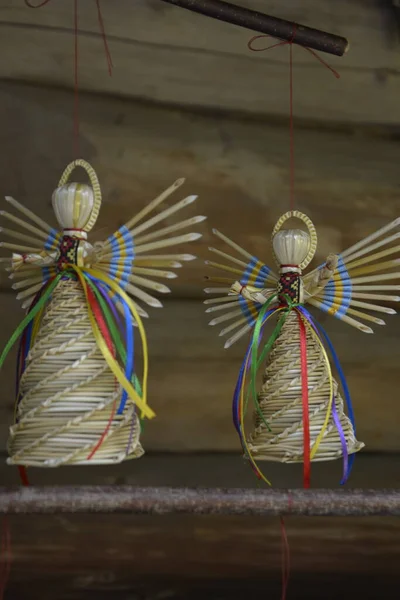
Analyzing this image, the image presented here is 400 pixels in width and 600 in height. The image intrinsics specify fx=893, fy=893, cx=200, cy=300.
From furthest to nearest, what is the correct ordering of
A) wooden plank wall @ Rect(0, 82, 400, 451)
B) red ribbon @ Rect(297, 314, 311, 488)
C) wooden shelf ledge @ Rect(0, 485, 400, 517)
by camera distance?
wooden plank wall @ Rect(0, 82, 400, 451) → red ribbon @ Rect(297, 314, 311, 488) → wooden shelf ledge @ Rect(0, 485, 400, 517)

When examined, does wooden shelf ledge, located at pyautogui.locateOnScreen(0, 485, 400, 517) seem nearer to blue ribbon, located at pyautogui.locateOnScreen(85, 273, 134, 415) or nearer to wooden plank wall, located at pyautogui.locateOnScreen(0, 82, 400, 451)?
blue ribbon, located at pyautogui.locateOnScreen(85, 273, 134, 415)

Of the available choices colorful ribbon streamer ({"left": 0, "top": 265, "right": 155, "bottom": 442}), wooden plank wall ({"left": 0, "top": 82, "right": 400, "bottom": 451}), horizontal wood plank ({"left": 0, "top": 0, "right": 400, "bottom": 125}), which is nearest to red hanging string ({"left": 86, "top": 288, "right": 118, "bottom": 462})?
colorful ribbon streamer ({"left": 0, "top": 265, "right": 155, "bottom": 442})

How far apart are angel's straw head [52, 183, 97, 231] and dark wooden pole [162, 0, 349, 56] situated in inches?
9.7

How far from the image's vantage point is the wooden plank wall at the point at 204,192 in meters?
1.20

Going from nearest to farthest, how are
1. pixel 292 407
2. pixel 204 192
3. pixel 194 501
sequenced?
1. pixel 194 501
2. pixel 292 407
3. pixel 204 192

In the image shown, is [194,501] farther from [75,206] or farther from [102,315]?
[75,206]

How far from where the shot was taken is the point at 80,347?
851 mm

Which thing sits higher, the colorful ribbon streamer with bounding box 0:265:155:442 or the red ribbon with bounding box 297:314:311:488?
the colorful ribbon streamer with bounding box 0:265:155:442

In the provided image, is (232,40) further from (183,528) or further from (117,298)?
(183,528)

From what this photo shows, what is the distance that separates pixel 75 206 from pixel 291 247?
238 mm

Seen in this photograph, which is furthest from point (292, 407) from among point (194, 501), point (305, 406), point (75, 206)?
point (75, 206)

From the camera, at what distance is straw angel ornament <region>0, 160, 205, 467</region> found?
0.82 metres

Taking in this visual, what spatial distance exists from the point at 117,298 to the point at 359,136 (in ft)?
2.01

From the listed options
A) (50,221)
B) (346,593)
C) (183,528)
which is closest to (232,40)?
(50,221)
